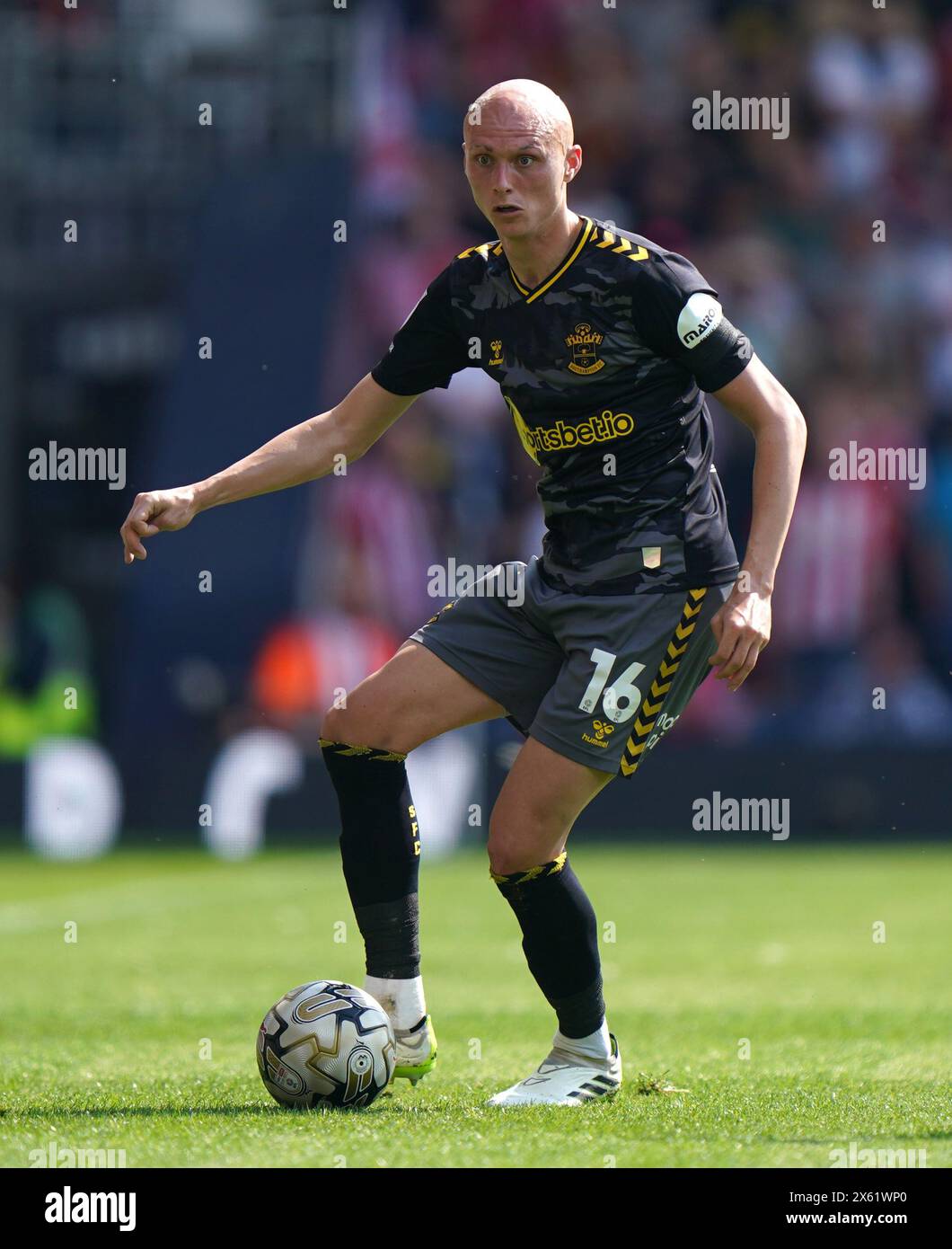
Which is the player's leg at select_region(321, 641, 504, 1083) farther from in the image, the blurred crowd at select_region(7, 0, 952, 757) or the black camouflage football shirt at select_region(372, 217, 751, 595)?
the blurred crowd at select_region(7, 0, 952, 757)

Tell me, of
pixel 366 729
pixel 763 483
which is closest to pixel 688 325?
pixel 763 483

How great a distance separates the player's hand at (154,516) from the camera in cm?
490

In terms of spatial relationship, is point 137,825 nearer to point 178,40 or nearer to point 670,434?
point 178,40

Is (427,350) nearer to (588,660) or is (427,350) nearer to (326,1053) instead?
(588,660)

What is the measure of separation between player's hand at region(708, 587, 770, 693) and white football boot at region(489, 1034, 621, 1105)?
1150 millimetres

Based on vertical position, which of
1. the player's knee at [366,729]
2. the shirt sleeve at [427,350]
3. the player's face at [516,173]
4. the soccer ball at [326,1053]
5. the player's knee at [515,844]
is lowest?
the soccer ball at [326,1053]

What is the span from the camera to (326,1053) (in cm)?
479

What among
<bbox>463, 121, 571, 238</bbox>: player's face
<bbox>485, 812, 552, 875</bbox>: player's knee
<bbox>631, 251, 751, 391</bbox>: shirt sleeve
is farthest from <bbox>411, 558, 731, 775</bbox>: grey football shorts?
<bbox>463, 121, 571, 238</bbox>: player's face

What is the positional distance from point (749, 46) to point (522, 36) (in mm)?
2051

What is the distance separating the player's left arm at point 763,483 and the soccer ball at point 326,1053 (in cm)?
128

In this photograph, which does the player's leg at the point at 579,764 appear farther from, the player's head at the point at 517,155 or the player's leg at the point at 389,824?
the player's head at the point at 517,155

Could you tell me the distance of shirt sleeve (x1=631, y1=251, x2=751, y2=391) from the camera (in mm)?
4758

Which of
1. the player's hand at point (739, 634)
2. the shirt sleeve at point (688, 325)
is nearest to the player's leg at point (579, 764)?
the player's hand at point (739, 634)

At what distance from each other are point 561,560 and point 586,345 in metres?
0.58
